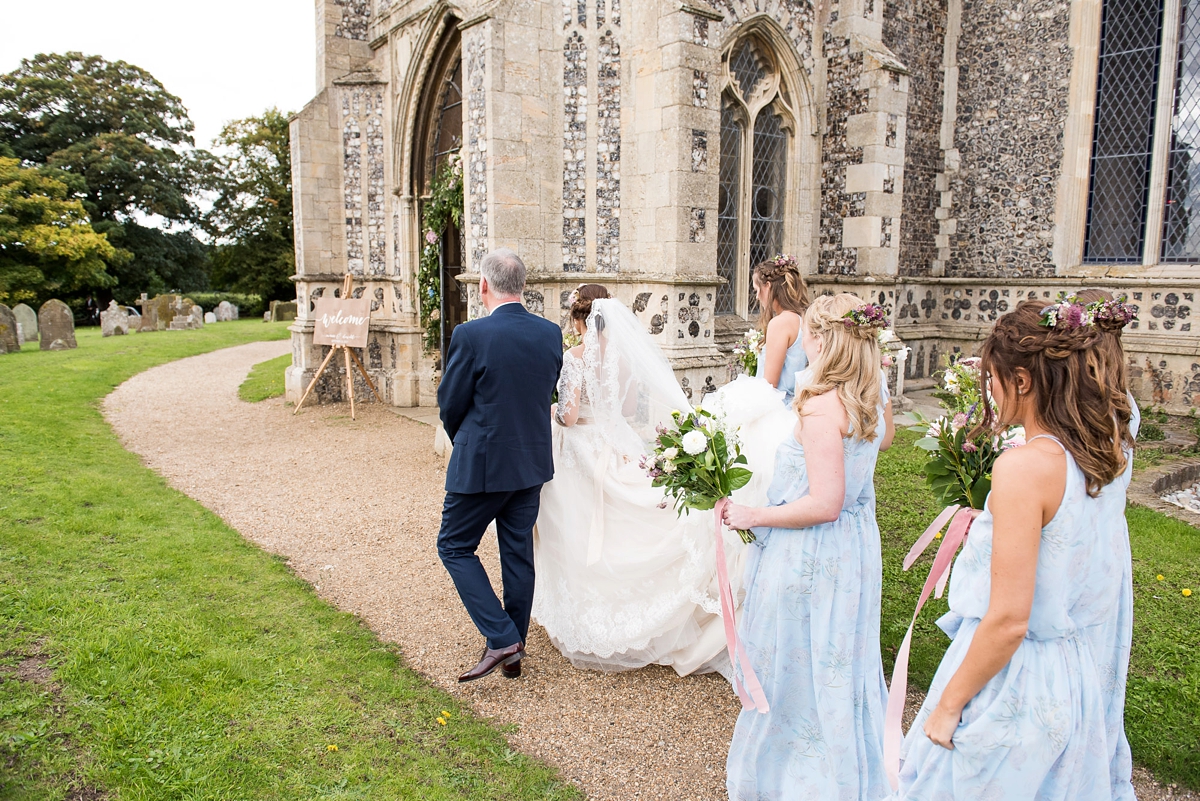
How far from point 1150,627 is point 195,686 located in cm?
535

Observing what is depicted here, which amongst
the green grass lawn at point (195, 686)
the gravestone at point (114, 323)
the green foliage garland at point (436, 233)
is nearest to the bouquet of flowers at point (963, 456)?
the green grass lawn at point (195, 686)

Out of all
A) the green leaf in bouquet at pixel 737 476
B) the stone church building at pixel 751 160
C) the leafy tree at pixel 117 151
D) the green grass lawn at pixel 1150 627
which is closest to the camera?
the green leaf in bouquet at pixel 737 476

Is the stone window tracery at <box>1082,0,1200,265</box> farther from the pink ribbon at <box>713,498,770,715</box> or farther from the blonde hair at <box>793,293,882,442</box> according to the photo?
the pink ribbon at <box>713,498,770,715</box>

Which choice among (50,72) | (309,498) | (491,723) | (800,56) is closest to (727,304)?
(800,56)

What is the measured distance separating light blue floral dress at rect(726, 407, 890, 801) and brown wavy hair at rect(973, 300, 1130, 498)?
89 cm

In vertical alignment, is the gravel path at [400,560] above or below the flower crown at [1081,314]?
below

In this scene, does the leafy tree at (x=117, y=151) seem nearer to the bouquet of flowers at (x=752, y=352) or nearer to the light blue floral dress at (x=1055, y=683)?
the bouquet of flowers at (x=752, y=352)

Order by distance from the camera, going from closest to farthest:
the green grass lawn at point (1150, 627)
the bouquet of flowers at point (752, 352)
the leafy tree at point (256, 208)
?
the green grass lawn at point (1150, 627) < the bouquet of flowers at point (752, 352) < the leafy tree at point (256, 208)

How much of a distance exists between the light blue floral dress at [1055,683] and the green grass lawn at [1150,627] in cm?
200

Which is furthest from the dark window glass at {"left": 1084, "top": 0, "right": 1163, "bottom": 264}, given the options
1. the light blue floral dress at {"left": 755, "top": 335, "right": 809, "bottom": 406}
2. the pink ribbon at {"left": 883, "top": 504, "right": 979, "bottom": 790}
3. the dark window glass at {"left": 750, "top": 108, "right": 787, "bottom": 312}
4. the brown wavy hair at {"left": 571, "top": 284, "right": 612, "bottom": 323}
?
the pink ribbon at {"left": 883, "top": 504, "right": 979, "bottom": 790}

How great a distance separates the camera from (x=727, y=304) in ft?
36.2

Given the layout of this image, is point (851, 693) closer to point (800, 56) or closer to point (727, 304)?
point (727, 304)

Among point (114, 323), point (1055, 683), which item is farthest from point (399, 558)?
point (114, 323)

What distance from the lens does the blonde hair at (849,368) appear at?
2.71 metres
